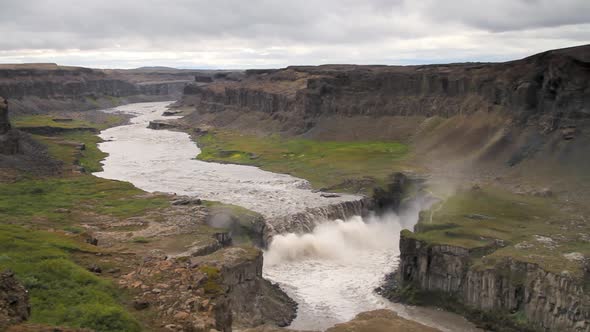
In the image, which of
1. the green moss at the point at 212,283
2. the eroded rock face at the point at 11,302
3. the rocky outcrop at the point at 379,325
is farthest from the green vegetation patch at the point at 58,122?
the eroded rock face at the point at 11,302

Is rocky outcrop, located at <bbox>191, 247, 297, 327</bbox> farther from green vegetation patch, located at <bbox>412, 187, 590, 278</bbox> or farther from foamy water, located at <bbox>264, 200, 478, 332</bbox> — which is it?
green vegetation patch, located at <bbox>412, 187, 590, 278</bbox>

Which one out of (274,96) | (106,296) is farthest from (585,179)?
(274,96)

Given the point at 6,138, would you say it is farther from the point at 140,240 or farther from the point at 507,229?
the point at 507,229

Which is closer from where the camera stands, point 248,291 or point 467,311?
point 248,291

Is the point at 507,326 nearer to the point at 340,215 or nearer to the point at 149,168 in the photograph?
the point at 340,215

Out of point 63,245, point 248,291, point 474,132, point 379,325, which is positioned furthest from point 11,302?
point 474,132

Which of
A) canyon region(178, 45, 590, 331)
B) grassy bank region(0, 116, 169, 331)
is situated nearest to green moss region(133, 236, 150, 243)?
grassy bank region(0, 116, 169, 331)
